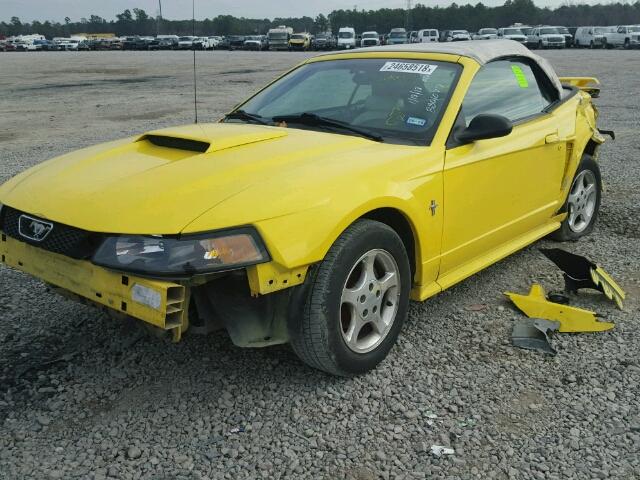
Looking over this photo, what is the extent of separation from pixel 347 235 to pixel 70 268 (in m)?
1.18

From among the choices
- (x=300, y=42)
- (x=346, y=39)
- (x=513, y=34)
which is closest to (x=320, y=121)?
(x=513, y=34)

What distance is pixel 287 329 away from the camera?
109 inches

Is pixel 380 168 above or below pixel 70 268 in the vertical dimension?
above

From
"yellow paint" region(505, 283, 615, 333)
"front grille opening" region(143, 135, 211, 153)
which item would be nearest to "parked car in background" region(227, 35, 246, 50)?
"front grille opening" region(143, 135, 211, 153)

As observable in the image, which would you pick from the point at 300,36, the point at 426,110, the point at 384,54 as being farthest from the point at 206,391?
the point at 300,36

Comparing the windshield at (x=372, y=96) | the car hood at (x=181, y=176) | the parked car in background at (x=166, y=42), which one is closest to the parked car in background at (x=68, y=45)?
the parked car in background at (x=166, y=42)

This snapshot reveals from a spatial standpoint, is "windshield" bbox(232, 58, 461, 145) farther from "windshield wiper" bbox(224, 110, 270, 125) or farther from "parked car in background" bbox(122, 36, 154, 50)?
"parked car in background" bbox(122, 36, 154, 50)

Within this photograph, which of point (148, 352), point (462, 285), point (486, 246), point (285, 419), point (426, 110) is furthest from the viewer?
point (462, 285)

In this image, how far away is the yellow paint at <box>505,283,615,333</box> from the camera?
3586 mm

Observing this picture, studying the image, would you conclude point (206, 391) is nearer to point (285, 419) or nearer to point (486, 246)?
point (285, 419)

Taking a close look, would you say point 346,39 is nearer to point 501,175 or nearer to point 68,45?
point 68,45

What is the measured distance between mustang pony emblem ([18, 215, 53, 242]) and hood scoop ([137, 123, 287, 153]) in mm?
804

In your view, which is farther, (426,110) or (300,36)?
(300,36)

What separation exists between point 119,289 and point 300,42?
4839 cm
